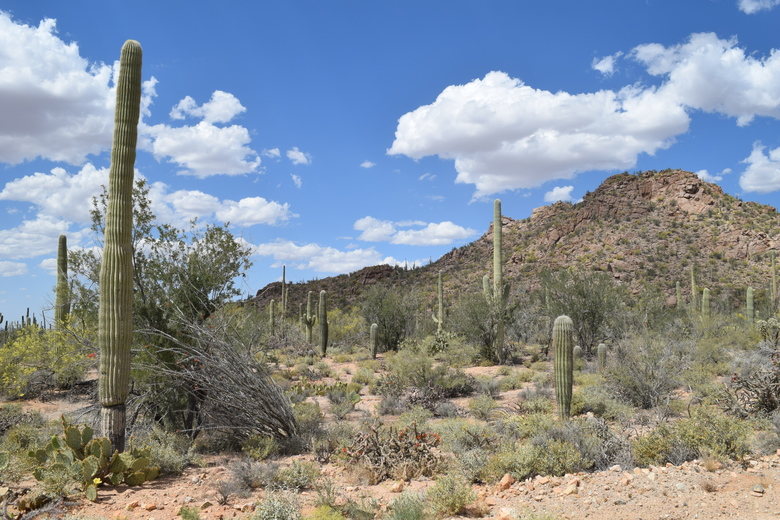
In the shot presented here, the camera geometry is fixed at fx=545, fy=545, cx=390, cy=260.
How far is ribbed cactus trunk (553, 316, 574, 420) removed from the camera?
964cm

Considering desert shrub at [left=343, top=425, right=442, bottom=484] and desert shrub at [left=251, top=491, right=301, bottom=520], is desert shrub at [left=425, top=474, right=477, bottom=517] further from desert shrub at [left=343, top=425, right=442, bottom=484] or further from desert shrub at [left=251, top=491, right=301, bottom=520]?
desert shrub at [left=251, top=491, right=301, bottom=520]

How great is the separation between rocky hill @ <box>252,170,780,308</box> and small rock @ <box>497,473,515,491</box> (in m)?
28.2

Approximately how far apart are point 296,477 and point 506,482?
2.56 meters

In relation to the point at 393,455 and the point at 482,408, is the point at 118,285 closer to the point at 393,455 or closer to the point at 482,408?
the point at 393,455

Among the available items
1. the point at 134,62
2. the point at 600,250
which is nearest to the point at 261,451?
the point at 134,62

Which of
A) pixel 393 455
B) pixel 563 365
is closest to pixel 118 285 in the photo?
pixel 393 455

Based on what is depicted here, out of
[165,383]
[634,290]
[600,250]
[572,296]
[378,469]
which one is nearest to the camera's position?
[378,469]

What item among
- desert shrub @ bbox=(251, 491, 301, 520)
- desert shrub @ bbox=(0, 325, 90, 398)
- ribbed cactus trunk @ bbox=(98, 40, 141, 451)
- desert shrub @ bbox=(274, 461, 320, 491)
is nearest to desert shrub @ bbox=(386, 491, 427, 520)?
desert shrub @ bbox=(251, 491, 301, 520)

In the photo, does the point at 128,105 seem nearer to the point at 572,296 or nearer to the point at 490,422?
the point at 490,422

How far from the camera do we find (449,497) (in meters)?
5.62

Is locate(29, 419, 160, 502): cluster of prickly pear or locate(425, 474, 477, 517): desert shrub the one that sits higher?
locate(29, 419, 160, 502): cluster of prickly pear

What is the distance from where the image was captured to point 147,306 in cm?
890

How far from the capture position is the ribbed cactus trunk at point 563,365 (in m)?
9.64

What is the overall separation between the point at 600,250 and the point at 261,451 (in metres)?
40.9
